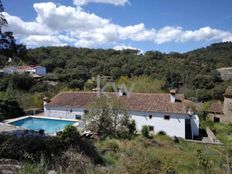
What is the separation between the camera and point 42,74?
5962 cm

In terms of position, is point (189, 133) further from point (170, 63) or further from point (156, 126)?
point (170, 63)

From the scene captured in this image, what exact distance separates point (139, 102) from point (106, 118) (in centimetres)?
766

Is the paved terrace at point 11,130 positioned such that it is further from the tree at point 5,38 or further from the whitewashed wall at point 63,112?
the whitewashed wall at point 63,112

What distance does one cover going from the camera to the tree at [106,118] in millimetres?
20391

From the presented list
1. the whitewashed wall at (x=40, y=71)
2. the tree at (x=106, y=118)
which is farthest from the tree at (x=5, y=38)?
the whitewashed wall at (x=40, y=71)

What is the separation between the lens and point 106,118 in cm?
2033

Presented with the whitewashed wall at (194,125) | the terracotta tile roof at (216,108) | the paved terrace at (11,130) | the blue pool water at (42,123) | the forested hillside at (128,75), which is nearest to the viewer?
the paved terrace at (11,130)

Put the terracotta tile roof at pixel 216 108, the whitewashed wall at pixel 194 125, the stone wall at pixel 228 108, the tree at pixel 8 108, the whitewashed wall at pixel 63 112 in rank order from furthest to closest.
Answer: the terracotta tile roof at pixel 216 108, the stone wall at pixel 228 108, the whitewashed wall at pixel 63 112, the tree at pixel 8 108, the whitewashed wall at pixel 194 125

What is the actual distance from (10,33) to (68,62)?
49.4m

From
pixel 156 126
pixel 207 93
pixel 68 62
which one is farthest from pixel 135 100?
pixel 68 62

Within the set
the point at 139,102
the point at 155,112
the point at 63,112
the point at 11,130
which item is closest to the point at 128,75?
the point at 63,112

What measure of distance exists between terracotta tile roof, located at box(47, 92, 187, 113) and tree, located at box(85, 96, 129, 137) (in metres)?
5.51

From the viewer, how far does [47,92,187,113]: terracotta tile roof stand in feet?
83.4

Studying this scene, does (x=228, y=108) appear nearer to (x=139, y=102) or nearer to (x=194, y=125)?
(x=194, y=125)
